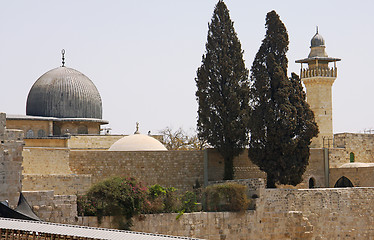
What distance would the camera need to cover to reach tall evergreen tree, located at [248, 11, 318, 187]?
24375mm

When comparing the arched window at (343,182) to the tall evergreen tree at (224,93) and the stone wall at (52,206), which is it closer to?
the tall evergreen tree at (224,93)

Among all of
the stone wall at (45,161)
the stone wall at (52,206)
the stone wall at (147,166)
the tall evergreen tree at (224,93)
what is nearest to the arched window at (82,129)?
the stone wall at (147,166)

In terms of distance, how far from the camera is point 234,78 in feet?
82.3

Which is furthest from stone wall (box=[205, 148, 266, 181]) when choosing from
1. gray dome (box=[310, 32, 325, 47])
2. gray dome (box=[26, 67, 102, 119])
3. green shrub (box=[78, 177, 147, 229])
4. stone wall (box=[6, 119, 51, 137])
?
gray dome (box=[310, 32, 325, 47])

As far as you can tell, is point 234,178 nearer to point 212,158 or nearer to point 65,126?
point 212,158

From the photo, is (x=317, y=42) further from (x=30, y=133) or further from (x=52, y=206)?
(x=52, y=206)

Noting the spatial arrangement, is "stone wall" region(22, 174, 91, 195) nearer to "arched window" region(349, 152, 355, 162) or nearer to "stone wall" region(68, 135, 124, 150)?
"stone wall" region(68, 135, 124, 150)

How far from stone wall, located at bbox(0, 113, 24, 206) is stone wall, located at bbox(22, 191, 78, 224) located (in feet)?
1.27

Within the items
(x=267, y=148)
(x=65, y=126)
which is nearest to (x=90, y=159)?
(x=267, y=148)

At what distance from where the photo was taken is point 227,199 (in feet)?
75.4

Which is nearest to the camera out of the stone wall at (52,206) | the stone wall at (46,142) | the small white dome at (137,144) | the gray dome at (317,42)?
the stone wall at (52,206)

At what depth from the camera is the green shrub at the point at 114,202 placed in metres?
20.4

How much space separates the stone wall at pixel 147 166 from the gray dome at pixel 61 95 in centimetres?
828

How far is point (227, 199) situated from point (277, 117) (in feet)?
11.7
